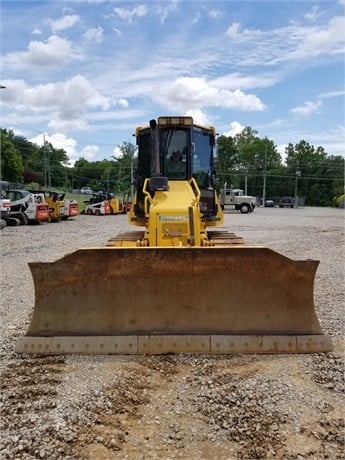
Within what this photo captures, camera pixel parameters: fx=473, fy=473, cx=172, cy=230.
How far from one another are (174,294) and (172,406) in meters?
A: 1.34

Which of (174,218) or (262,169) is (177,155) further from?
(262,169)

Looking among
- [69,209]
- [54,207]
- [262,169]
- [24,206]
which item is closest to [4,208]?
[24,206]

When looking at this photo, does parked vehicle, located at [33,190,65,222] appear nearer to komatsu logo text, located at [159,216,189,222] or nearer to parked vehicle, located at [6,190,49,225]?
parked vehicle, located at [6,190,49,225]

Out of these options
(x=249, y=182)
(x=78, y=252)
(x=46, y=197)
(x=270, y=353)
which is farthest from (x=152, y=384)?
(x=249, y=182)

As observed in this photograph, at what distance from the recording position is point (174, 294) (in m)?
4.41

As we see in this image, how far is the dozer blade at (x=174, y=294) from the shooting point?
4.32m

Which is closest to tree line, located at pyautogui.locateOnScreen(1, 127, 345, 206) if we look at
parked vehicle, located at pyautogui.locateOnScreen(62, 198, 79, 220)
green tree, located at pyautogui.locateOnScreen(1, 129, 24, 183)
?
green tree, located at pyautogui.locateOnScreen(1, 129, 24, 183)

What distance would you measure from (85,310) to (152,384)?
113 cm

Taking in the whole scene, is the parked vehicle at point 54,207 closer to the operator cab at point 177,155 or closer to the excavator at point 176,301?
the operator cab at point 177,155

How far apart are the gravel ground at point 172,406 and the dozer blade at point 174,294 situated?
0.31 meters

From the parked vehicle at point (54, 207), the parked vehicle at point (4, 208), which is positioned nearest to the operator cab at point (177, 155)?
the parked vehicle at point (4, 208)

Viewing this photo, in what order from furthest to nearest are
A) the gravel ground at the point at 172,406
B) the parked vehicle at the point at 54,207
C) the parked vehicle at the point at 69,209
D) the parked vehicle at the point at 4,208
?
the parked vehicle at the point at 69,209
the parked vehicle at the point at 54,207
the parked vehicle at the point at 4,208
the gravel ground at the point at 172,406

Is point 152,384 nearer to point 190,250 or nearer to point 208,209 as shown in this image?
point 190,250

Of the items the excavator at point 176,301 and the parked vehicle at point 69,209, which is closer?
the excavator at point 176,301
